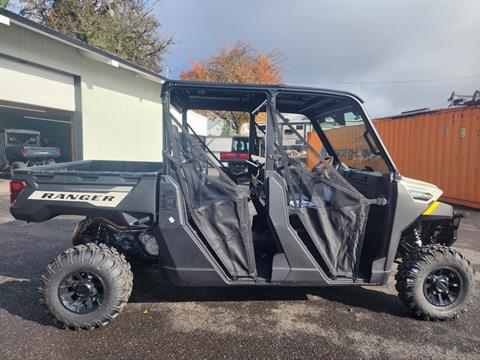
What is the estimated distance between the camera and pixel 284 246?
9.62ft

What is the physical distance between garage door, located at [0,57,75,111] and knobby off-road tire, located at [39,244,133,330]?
900 centimetres

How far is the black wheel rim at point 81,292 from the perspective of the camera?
2902 millimetres

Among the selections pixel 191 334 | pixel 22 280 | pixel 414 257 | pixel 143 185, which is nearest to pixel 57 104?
pixel 22 280

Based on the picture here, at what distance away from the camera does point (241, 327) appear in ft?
9.76

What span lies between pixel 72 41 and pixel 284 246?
10815 millimetres

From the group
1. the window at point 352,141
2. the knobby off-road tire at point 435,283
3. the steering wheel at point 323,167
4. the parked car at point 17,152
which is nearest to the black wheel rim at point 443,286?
the knobby off-road tire at point 435,283

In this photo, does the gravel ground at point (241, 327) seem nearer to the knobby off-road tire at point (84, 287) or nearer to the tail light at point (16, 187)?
the knobby off-road tire at point (84, 287)

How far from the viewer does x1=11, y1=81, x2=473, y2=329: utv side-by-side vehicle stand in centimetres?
291

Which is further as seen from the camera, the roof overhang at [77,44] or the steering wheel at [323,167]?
the roof overhang at [77,44]

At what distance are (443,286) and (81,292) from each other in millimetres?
3345

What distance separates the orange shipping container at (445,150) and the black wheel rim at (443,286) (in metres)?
6.78

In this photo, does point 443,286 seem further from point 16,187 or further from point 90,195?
point 16,187

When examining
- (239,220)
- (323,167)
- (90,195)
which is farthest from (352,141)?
(90,195)

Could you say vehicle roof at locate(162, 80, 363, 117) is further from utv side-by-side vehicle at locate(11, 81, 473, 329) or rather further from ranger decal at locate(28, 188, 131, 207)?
ranger decal at locate(28, 188, 131, 207)
